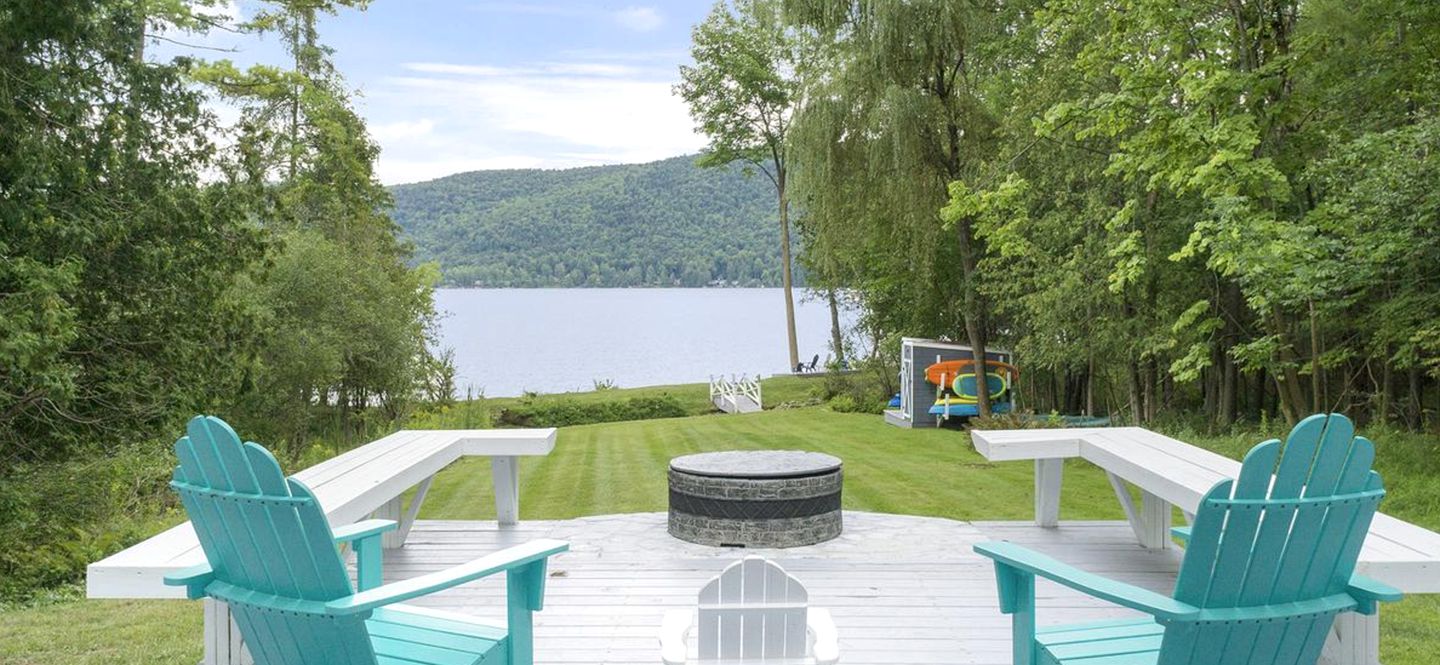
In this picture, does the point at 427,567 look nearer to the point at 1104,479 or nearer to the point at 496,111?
the point at 1104,479

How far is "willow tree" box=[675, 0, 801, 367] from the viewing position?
29.4 meters

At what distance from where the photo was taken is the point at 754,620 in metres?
3.29

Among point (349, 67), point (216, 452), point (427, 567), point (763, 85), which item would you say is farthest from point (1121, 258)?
point (763, 85)

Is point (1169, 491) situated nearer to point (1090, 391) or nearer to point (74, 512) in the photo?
point (74, 512)

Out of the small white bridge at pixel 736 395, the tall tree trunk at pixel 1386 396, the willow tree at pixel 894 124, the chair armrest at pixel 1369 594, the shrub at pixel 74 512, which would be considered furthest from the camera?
the small white bridge at pixel 736 395

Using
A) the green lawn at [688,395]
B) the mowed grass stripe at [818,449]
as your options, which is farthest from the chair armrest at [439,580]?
the green lawn at [688,395]

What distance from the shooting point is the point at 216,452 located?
8.99 ft

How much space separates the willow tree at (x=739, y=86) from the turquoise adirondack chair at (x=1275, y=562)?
26.4 meters

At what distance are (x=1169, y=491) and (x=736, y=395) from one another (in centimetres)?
2015

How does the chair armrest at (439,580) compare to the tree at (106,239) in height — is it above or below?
below

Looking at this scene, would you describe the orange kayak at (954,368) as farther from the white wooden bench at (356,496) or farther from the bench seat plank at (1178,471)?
the white wooden bench at (356,496)

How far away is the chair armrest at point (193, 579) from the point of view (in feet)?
9.09

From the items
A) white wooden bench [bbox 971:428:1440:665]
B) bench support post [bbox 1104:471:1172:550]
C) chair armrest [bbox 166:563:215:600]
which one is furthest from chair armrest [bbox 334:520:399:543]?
bench support post [bbox 1104:471:1172:550]

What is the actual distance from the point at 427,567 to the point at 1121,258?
25.4 ft
